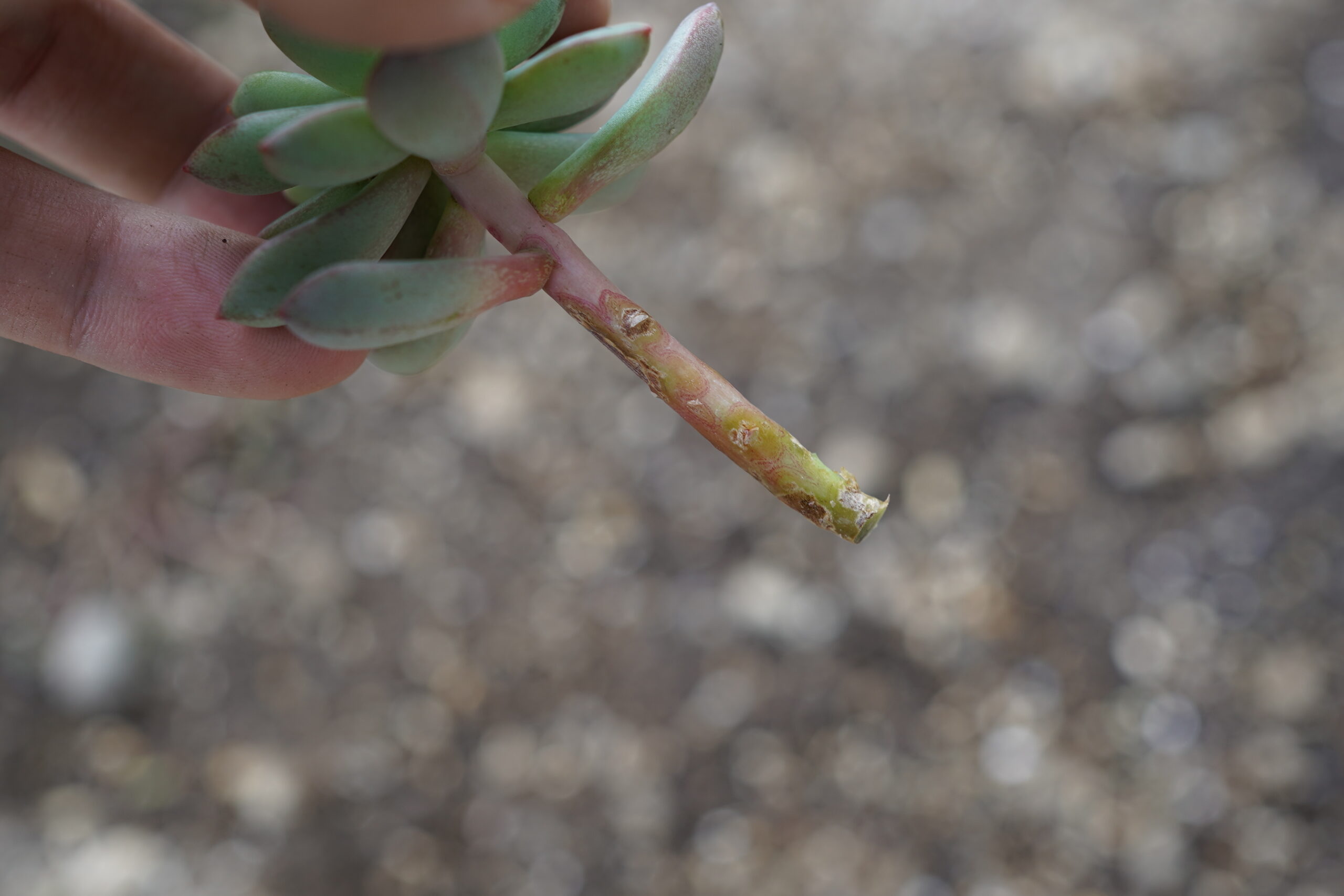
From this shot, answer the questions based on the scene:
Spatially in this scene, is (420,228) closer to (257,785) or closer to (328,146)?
(328,146)

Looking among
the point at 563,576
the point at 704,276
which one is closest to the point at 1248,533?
the point at 704,276

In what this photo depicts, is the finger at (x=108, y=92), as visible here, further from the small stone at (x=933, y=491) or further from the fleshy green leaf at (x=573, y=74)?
the small stone at (x=933, y=491)

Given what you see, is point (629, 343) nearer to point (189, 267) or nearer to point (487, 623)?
point (189, 267)

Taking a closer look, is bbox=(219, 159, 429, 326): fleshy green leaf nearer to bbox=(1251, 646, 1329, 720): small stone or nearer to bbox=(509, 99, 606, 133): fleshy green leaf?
bbox=(509, 99, 606, 133): fleshy green leaf

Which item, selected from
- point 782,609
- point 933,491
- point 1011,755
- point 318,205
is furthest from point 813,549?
point 318,205

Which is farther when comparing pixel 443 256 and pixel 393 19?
pixel 443 256

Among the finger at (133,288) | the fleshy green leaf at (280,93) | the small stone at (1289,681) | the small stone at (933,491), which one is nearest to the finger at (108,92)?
the finger at (133,288)
